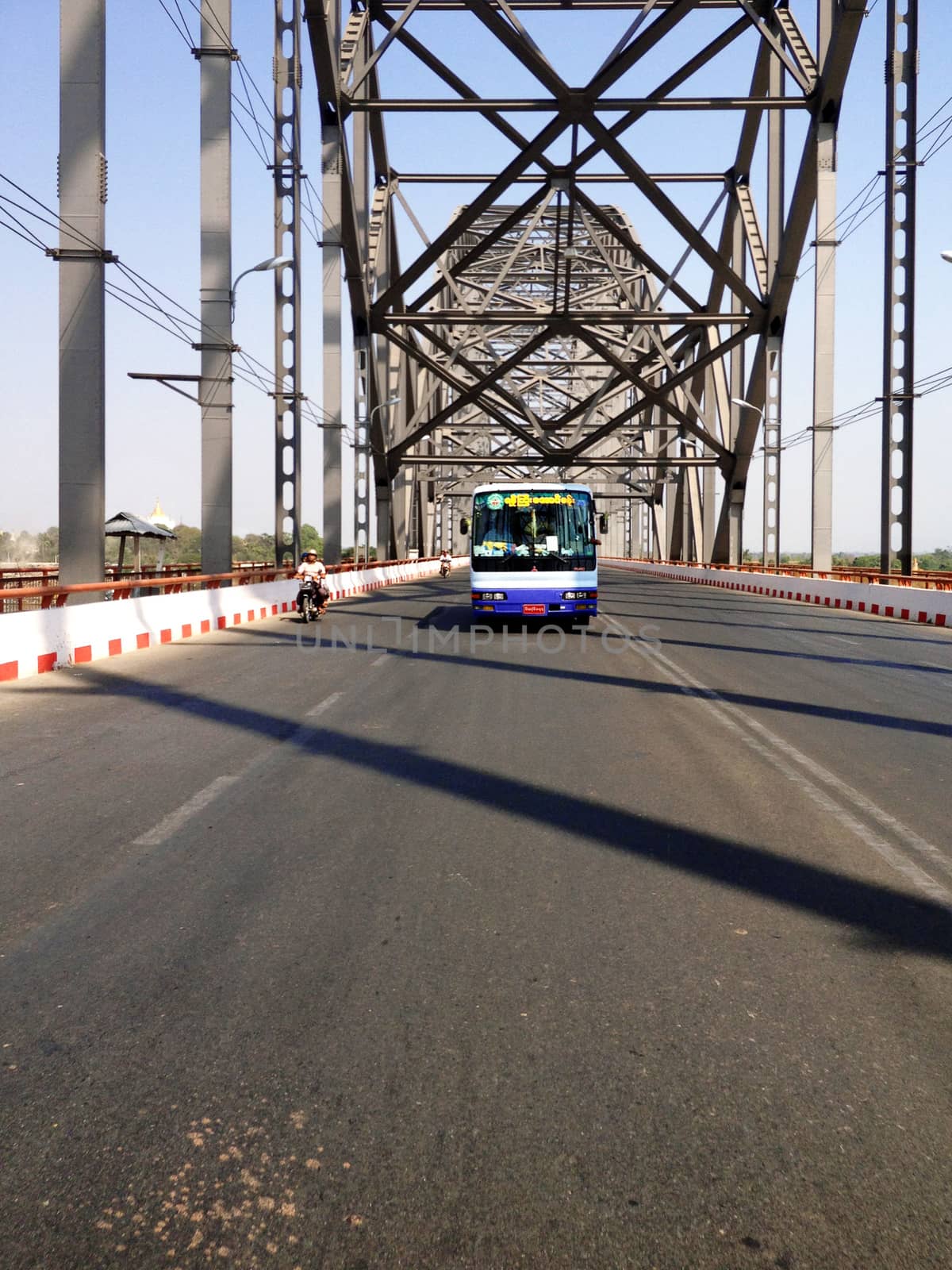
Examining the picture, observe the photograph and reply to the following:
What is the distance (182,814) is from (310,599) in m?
18.2

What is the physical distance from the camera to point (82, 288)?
58.6 feet

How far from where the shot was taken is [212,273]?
2981cm

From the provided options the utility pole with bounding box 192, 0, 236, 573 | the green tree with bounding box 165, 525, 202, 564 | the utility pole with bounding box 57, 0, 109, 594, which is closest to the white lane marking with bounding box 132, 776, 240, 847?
the utility pole with bounding box 57, 0, 109, 594

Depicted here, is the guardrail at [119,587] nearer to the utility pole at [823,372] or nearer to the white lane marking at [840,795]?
the white lane marking at [840,795]

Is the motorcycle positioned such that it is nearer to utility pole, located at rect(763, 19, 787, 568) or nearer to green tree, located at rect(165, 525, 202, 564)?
utility pole, located at rect(763, 19, 787, 568)

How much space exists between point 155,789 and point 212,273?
25724mm

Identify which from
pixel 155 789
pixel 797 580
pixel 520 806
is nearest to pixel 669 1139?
pixel 520 806

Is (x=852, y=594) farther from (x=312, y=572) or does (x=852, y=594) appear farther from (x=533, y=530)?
(x=312, y=572)

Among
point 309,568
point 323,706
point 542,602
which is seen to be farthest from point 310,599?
point 323,706

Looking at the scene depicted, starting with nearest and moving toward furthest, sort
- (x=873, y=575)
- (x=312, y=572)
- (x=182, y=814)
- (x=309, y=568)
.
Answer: (x=182, y=814) → (x=309, y=568) → (x=312, y=572) → (x=873, y=575)

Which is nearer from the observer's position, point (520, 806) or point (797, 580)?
point (520, 806)

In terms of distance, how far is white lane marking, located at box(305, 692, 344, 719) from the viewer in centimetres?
1013

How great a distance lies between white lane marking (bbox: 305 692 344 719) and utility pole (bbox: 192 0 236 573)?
63.7ft

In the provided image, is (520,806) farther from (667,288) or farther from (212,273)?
(667,288)
